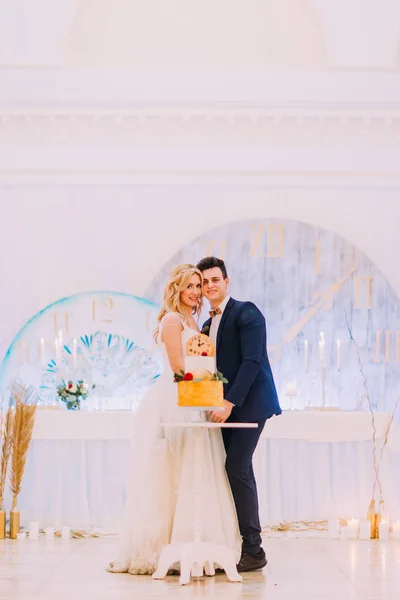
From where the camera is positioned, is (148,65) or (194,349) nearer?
(194,349)

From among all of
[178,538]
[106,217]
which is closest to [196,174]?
[106,217]

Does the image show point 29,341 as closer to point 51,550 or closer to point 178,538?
point 51,550

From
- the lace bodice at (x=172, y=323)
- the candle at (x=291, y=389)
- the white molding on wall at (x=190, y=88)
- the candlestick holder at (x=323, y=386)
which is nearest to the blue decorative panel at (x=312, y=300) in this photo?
the candlestick holder at (x=323, y=386)

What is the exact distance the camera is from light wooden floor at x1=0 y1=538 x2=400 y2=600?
5.01 meters

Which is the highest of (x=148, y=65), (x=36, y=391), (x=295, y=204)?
(x=148, y=65)

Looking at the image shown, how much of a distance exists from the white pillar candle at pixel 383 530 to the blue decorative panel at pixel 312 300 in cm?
141

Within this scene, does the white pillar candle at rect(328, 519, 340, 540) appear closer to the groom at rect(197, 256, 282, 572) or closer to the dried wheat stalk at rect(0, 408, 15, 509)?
the groom at rect(197, 256, 282, 572)

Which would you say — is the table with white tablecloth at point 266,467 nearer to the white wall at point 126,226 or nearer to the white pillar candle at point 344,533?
the white pillar candle at point 344,533

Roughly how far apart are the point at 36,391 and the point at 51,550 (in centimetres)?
215

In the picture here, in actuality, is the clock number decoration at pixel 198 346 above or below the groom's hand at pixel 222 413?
above

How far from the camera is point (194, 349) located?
17.7ft

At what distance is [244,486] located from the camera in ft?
18.7

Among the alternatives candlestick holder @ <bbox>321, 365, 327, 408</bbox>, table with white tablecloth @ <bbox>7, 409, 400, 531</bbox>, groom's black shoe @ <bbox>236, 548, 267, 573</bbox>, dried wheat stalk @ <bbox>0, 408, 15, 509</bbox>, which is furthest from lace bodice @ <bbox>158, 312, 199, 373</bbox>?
candlestick holder @ <bbox>321, 365, 327, 408</bbox>

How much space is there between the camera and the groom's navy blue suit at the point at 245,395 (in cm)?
570
